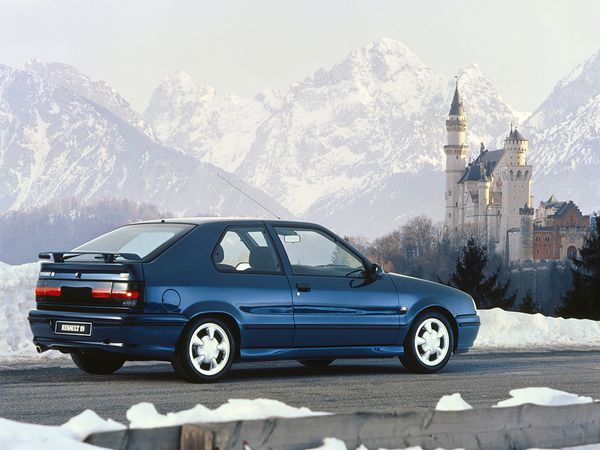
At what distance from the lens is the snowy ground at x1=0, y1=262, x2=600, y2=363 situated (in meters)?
14.5

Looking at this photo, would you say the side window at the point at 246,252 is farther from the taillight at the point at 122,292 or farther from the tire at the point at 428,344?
the tire at the point at 428,344

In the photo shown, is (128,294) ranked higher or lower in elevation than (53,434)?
higher

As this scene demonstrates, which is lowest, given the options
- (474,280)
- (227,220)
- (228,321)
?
(228,321)

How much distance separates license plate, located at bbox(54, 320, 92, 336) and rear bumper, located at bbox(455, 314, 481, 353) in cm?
376

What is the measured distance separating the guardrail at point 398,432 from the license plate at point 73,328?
5.02 metres

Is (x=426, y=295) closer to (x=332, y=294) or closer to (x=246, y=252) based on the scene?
(x=332, y=294)

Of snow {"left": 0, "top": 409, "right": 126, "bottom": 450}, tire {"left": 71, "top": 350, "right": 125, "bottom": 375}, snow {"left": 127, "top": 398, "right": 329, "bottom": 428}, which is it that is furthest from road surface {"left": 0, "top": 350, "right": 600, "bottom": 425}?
snow {"left": 0, "top": 409, "right": 126, "bottom": 450}

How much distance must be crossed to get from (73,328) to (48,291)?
1.74ft

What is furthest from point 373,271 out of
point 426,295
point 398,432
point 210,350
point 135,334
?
point 398,432

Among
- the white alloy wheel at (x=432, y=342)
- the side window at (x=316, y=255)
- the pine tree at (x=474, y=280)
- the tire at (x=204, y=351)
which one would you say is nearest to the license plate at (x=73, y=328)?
the tire at (x=204, y=351)

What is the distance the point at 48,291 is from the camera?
34.6ft

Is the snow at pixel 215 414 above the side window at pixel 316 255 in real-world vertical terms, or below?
below

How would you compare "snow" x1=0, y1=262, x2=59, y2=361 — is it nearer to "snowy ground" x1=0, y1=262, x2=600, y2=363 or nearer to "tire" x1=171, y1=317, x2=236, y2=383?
"snowy ground" x1=0, y1=262, x2=600, y2=363

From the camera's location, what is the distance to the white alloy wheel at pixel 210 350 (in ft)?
33.3
